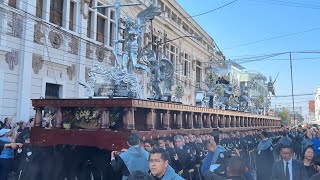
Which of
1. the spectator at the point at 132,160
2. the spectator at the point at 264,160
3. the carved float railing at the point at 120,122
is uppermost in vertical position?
the carved float railing at the point at 120,122

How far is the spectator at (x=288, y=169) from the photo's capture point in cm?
499

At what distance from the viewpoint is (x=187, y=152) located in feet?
22.5

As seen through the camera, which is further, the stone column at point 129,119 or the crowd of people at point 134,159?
the stone column at point 129,119

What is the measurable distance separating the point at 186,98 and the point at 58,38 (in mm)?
21512

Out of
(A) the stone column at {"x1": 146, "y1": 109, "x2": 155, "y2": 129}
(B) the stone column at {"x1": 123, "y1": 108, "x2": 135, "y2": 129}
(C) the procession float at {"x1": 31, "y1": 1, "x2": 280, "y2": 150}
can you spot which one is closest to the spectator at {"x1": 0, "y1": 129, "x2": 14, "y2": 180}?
(C) the procession float at {"x1": 31, "y1": 1, "x2": 280, "y2": 150}

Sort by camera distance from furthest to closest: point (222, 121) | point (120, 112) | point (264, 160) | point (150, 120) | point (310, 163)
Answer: point (222, 121) → point (264, 160) → point (150, 120) → point (120, 112) → point (310, 163)

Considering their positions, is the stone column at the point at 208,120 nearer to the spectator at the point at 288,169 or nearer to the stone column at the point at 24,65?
the spectator at the point at 288,169

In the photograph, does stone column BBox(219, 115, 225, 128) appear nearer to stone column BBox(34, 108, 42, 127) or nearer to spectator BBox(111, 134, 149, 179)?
stone column BBox(34, 108, 42, 127)

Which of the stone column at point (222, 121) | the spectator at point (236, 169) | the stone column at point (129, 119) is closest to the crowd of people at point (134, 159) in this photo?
the stone column at point (129, 119)

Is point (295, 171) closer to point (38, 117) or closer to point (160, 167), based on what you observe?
point (160, 167)

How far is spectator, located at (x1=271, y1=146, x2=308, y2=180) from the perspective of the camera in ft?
16.4

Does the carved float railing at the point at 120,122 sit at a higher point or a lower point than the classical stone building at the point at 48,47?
lower

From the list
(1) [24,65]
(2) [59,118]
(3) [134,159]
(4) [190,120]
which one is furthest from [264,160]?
(1) [24,65]

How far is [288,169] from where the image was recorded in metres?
5.05
